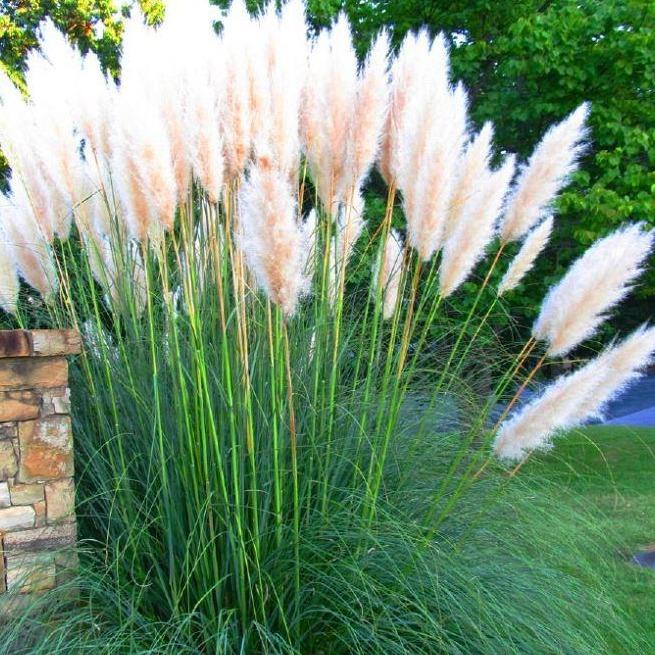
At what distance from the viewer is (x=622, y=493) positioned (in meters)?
7.01

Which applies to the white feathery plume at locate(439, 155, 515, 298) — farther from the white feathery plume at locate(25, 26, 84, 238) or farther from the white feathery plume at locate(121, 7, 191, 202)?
the white feathery plume at locate(25, 26, 84, 238)

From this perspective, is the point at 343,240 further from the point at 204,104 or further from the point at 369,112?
the point at 204,104

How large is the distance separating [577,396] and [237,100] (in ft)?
4.49

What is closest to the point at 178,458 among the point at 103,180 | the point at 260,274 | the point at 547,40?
the point at 260,274

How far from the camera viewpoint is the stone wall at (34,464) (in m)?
2.50

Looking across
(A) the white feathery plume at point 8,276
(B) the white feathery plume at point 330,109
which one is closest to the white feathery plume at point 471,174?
(B) the white feathery plume at point 330,109

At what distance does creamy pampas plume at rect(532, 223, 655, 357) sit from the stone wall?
4.90ft

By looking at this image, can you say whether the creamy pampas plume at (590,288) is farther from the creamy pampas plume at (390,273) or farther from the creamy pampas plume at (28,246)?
the creamy pampas plume at (28,246)

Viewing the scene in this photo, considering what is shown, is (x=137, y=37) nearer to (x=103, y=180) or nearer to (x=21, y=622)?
(x=103, y=180)

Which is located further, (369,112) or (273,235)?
(369,112)

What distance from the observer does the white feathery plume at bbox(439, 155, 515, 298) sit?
2668 millimetres

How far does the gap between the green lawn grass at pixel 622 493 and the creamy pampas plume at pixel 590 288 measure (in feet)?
1.47

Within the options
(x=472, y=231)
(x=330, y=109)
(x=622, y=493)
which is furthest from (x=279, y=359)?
(x=622, y=493)

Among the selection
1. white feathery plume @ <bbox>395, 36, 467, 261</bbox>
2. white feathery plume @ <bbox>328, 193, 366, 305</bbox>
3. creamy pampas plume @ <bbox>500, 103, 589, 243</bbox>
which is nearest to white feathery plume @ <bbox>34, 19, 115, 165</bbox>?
white feathery plume @ <bbox>328, 193, 366, 305</bbox>
